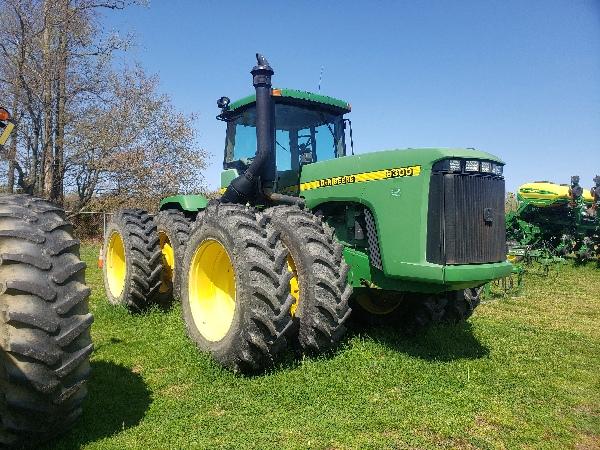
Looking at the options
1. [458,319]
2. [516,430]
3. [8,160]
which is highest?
[8,160]

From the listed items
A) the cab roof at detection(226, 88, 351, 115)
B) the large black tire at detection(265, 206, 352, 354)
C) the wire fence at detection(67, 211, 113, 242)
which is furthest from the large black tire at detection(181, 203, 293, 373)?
the wire fence at detection(67, 211, 113, 242)

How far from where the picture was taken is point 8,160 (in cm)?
1714

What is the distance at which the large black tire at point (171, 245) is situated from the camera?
6129 millimetres

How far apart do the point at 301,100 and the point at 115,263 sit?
3793 mm

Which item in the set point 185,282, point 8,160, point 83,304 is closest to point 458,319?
point 185,282

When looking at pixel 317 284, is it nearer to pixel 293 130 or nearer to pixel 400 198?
pixel 400 198

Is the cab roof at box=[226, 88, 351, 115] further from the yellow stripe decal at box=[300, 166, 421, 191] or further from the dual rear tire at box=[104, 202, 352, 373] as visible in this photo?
the dual rear tire at box=[104, 202, 352, 373]

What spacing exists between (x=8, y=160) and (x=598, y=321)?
710 inches

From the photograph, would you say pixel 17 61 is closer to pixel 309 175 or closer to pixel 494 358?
pixel 309 175

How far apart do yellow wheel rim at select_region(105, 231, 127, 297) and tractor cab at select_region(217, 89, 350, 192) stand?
2.05 m

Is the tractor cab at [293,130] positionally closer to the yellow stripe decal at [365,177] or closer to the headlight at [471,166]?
the yellow stripe decal at [365,177]

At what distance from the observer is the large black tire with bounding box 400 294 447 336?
516 centimetres

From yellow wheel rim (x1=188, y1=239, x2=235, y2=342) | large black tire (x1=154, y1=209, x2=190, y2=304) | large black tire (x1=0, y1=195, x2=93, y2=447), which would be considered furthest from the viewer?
large black tire (x1=154, y1=209, x2=190, y2=304)

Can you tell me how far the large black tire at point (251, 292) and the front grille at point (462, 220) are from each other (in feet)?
4.25
